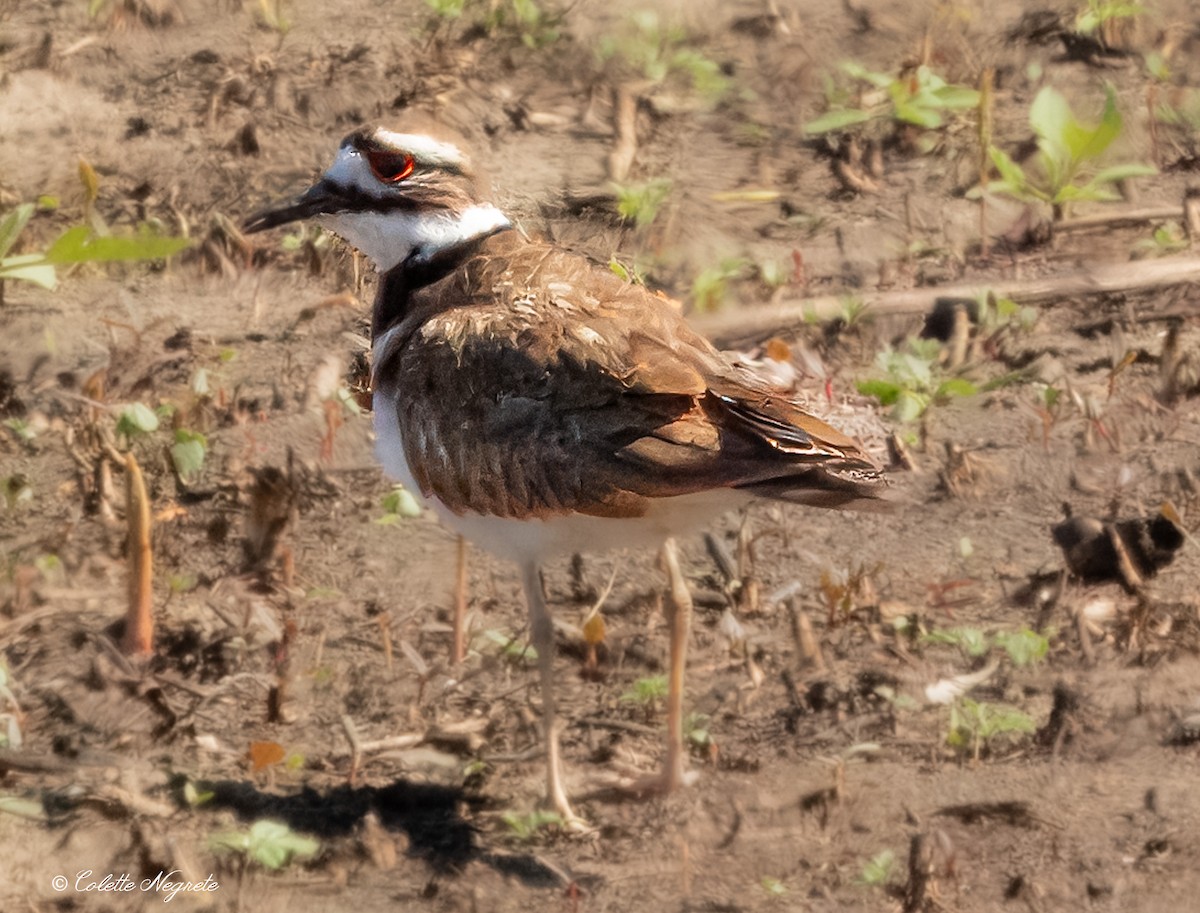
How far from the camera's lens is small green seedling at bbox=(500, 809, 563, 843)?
3809 mm

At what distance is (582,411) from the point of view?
3.53m

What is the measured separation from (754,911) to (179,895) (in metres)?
1.26

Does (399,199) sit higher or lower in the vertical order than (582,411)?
higher

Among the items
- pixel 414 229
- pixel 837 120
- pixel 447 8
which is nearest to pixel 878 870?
pixel 414 229

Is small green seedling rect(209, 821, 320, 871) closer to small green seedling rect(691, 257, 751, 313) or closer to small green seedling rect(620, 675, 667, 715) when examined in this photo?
small green seedling rect(620, 675, 667, 715)

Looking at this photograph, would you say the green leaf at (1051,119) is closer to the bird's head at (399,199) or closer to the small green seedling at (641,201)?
the small green seedling at (641,201)

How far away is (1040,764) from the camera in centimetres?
388

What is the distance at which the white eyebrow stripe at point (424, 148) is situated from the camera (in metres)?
4.03

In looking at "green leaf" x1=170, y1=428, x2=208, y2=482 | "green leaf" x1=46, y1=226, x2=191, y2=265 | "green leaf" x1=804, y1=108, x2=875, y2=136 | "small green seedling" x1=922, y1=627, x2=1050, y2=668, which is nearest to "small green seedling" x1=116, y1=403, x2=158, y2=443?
"green leaf" x1=170, y1=428, x2=208, y2=482

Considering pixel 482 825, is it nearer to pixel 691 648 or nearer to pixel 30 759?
pixel 691 648

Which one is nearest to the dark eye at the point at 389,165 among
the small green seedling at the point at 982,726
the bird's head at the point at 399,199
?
the bird's head at the point at 399,199

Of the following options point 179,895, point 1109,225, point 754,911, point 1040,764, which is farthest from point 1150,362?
point 179,895

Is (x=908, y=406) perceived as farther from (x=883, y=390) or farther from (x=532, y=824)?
(x=532, y=824)

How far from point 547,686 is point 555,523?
0.41m
